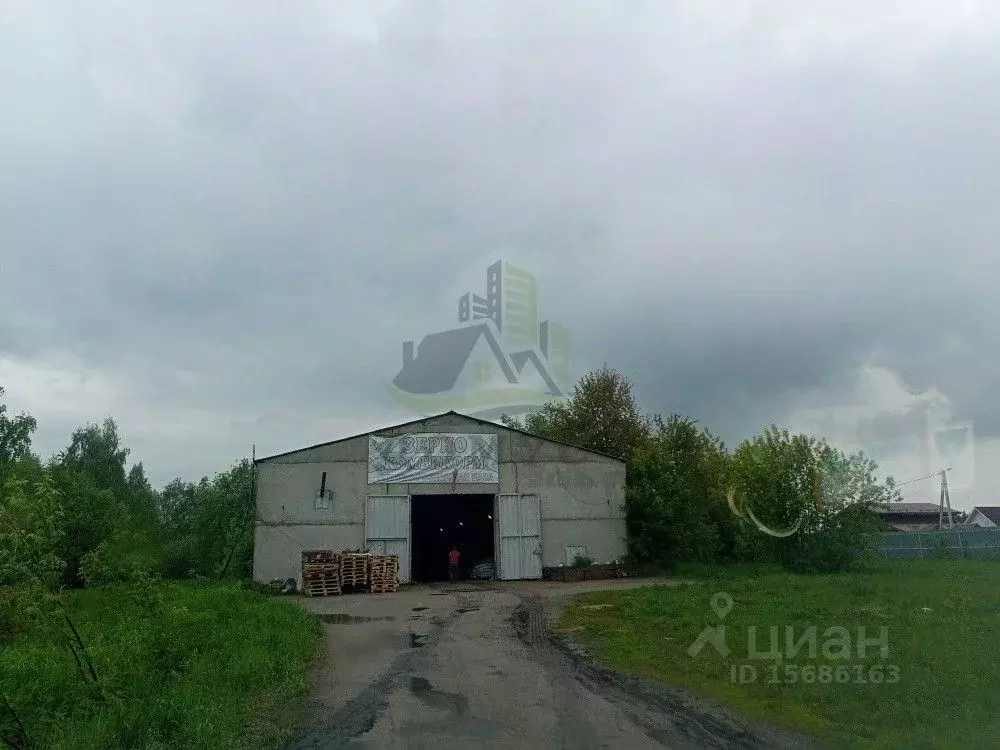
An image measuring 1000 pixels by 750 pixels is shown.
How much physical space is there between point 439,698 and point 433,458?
1917 centimetres

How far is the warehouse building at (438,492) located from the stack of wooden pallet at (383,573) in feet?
5.76

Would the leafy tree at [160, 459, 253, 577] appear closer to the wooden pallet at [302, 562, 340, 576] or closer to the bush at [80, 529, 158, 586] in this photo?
the wooden pallet at [302, 562, 340, 576]

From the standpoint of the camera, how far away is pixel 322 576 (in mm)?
24203

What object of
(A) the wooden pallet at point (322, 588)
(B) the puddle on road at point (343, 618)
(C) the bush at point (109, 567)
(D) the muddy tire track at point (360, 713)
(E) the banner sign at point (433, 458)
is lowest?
(B) the puddle on road at point (343, 618)

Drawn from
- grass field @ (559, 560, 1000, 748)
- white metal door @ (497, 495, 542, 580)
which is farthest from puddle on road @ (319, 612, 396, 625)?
white metal door @ (497, 495, 542, 580)

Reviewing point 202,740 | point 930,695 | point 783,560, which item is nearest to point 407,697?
point 202,740

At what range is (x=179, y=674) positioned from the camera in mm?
10016

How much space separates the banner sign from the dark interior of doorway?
4767 mm

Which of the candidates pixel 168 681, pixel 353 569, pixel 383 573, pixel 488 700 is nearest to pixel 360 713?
pixel 488 700

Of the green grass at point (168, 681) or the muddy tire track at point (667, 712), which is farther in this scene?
the green grass at point (168, 681)

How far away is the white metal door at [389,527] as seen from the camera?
27.2 m

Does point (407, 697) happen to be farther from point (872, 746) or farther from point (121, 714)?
point (872, 746)

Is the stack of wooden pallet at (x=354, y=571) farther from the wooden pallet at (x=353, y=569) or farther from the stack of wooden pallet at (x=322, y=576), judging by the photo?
A: the stack of wooden pallet at (x=322, y=576)

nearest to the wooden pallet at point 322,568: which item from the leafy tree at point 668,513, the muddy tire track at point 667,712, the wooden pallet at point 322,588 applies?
the wooden pallet at point 322,588
